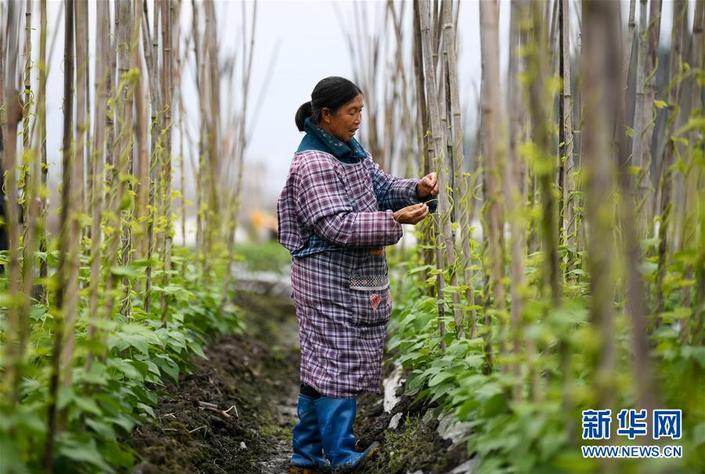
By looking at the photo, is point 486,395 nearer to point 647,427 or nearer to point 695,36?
point 647,427

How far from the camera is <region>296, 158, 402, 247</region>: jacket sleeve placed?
2.53 m

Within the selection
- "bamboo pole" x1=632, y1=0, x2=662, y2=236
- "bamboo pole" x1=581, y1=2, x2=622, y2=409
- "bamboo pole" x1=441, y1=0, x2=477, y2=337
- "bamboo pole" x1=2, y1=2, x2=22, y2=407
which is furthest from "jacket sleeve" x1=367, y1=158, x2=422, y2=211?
"bamboo pole" x1=581, y1=2, x2=622, y2=409

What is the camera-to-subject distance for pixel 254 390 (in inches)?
160

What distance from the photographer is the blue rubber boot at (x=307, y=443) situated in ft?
8.97

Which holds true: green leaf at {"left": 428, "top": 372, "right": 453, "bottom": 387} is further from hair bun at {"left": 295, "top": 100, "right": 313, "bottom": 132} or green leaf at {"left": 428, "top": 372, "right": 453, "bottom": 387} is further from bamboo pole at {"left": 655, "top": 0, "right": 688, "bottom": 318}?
hair bun at {"left": 295, "top": 100, "right": 313, "bottom": 132}

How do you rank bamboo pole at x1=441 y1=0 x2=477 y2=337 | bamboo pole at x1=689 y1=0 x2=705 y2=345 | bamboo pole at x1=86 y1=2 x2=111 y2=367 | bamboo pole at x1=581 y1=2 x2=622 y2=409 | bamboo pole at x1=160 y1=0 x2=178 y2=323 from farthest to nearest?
1. bamboo pole at x1=160 y1=0 x2=178 y2=323
2. bamboo pole at x1=441 y1=0 x2=477 y2=337
3. bamboo pole at x1=86 y1=2 x2=111 y2=367
4. bamboo pole at x1=689 y1=0 x2=705 y2=345
5. bamboo pole at x1=581 y1=2 x2=622 y2=409

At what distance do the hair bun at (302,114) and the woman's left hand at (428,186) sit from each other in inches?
18.3

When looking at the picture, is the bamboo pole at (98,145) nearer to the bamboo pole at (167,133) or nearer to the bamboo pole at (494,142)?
the bamboo pole at (494,142)

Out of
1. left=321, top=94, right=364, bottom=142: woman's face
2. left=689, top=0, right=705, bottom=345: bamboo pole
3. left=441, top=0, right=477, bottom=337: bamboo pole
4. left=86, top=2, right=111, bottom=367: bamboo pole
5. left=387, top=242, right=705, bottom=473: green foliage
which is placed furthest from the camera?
left=321, top=94, right=364, bottom=142: woman's face

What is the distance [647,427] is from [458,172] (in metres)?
1.25

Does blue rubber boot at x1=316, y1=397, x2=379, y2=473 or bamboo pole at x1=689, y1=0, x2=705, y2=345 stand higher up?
bamboo pole at x1=689, y1=0, x2=705, y2=345

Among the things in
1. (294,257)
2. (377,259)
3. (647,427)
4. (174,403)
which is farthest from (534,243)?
(647,427)

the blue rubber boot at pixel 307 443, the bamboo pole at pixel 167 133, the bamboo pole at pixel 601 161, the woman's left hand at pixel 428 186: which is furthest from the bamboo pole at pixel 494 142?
the bamboo pole at pixel 167 133

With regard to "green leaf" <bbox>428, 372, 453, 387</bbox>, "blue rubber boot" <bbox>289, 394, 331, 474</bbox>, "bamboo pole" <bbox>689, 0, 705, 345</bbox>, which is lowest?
"blue rubber boot" <bbox>289, 394, 331, 474</bbox>
